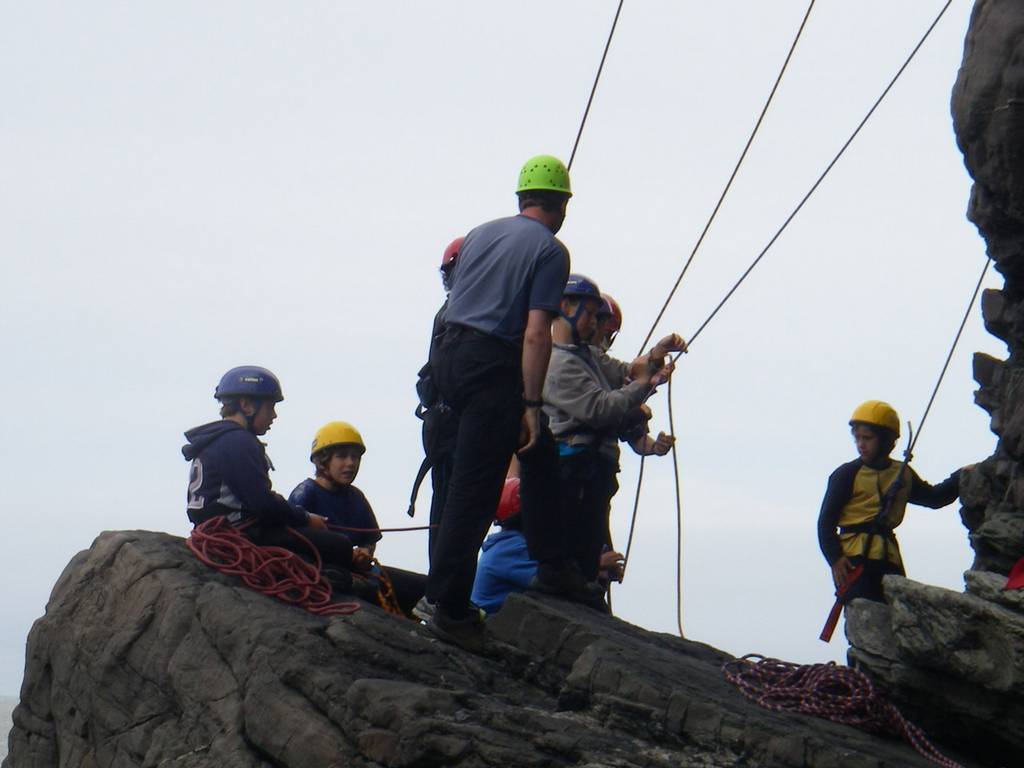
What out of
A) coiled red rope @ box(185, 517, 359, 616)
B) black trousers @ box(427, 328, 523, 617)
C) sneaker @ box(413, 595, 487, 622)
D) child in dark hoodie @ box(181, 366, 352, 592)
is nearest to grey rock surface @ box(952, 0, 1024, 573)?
black trousers @ box(427, 328, 523, 617)

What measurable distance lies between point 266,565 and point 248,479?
543mm

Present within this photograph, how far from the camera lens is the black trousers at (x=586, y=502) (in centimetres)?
962

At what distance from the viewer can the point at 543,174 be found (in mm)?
8703

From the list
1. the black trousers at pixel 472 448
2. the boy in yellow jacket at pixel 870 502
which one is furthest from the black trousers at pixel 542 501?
the boy in yellow jacket at pixel 870 502

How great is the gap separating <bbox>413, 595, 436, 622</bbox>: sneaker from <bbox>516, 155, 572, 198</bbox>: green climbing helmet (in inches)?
122

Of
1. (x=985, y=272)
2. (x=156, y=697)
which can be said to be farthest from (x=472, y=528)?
(x=985, y=272)

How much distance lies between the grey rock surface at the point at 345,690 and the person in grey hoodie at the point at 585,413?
0.73 m

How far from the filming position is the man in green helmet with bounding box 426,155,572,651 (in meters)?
8.26

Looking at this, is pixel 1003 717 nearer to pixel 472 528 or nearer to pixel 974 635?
pixel 974 635

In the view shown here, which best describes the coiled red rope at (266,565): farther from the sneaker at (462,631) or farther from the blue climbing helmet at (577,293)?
the blue climbing helmet at (577,293)

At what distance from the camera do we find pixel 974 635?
7301 millimetres

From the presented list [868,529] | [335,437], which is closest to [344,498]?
[335,437]

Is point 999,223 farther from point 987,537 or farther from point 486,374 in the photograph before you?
point 486,374

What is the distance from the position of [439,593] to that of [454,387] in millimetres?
1175
